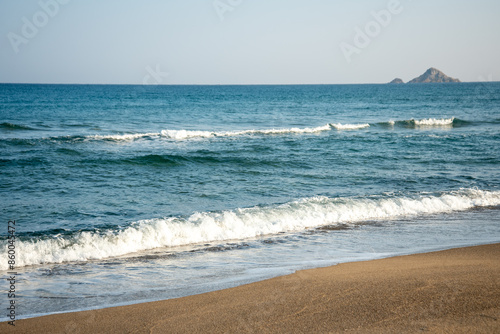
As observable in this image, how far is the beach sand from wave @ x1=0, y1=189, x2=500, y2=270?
3.15 metres

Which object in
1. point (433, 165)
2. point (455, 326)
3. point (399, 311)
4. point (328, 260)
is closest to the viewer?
point (455, 326)

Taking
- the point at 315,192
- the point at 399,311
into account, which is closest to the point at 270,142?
the point at 315,192

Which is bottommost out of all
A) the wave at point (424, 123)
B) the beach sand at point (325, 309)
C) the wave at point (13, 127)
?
the beach sand at point (325, 309)

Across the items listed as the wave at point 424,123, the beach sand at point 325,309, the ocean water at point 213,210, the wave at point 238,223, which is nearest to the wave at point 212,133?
the wave at point 424,123

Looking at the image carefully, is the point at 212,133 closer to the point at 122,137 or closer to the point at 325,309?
the point at 122,137

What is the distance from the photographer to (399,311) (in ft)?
15.3

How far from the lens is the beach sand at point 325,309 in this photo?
439 cm

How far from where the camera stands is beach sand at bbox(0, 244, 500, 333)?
4.39 metres

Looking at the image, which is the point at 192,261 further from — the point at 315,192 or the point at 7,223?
the point at 315,192

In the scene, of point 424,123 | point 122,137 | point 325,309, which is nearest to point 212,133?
point 122,137

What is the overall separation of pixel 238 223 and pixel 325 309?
4960mm

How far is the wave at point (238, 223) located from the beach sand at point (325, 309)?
3155 millimetres

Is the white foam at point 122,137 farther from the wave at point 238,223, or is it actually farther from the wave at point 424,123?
the wave at point 424,123

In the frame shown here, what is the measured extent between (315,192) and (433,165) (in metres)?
7.16
